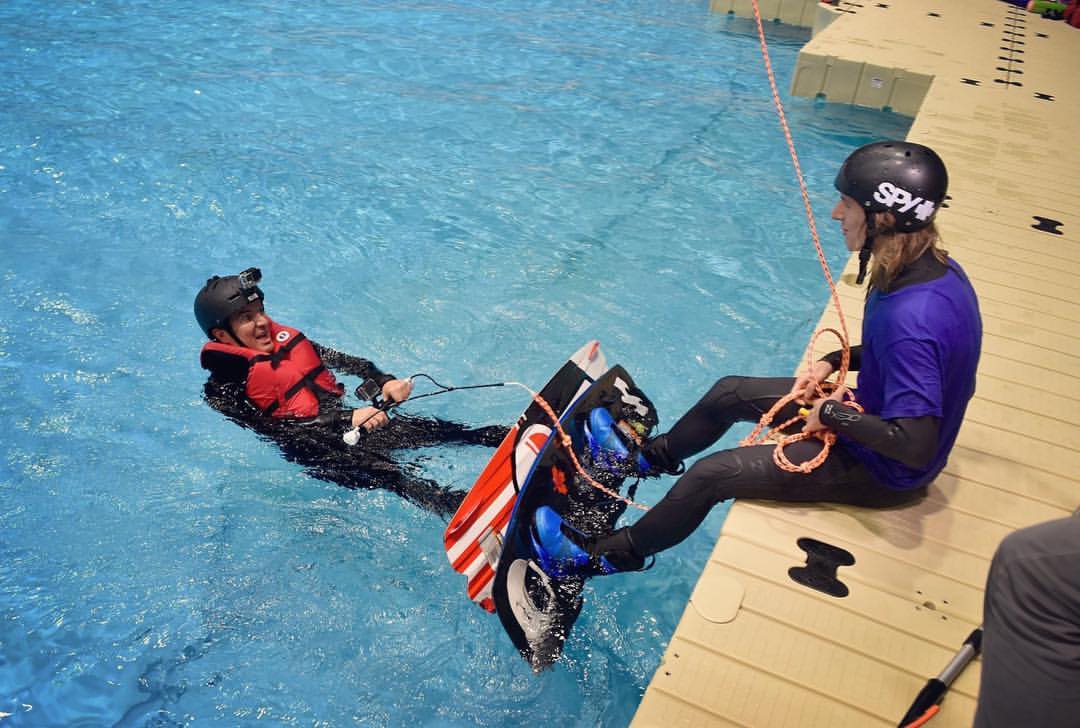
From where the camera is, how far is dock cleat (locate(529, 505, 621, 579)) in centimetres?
336

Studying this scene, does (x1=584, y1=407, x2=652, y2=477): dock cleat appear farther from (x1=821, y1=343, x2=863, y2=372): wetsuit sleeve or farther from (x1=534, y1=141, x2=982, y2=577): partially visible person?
(x1=821, y1=343, x2=863, y2=372): wetsuit sleeve

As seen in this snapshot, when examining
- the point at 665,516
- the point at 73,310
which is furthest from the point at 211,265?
the point at 665,516

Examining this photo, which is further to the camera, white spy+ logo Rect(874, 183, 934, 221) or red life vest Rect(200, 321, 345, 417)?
red life vest Rect(200, 321, 345, 417)

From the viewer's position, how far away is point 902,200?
296cm

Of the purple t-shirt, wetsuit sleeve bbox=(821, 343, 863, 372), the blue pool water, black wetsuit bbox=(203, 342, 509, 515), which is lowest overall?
the blue pool water

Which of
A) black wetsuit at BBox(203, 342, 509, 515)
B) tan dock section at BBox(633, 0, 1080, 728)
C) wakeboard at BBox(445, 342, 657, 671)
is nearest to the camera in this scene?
tan dock section at BBox(633, 0, 1080, 728)

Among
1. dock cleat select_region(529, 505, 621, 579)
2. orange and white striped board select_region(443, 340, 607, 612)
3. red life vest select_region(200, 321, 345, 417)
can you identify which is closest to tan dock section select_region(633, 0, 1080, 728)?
dock cleat select_region(529, 505, 621, 579)

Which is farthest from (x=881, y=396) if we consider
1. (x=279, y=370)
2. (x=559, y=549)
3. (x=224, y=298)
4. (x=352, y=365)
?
(x=224, y=298)

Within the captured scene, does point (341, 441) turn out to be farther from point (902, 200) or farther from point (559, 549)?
point (902, 200)

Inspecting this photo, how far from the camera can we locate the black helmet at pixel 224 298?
402 cm

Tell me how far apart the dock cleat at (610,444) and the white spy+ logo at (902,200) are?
150cm

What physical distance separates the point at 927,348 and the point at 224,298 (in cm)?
309

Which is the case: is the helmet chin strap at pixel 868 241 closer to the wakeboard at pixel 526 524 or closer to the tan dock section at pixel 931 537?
the tan dock section at pixel 931 537

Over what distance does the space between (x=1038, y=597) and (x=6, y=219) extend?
320 inches
